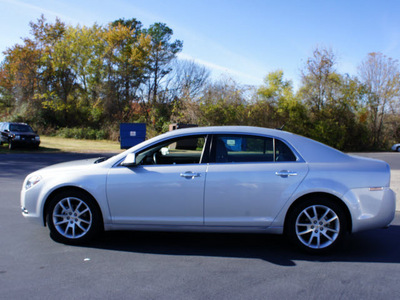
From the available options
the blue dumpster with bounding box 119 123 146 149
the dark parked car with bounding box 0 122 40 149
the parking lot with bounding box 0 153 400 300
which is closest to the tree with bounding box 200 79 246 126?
the blue dumpster with bounding box 119 123 146 149

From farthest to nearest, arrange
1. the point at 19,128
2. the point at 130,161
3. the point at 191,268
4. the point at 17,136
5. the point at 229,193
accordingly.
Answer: the point at 19,128, the point at 17,136, the point at 130,161, the point at 229,193, the point at 191,268

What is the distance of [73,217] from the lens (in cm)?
458

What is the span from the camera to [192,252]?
4.45m

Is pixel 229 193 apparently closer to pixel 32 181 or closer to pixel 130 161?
pixel 130 161

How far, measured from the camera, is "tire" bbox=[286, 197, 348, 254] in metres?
4.32

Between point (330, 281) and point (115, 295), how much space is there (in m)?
2.18

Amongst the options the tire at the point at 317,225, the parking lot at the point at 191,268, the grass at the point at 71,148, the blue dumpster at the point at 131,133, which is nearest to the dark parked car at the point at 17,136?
the grass at the point at 71,148

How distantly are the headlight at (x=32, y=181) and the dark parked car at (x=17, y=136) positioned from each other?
18942mm

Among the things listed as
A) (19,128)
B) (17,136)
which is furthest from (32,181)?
(19,128)

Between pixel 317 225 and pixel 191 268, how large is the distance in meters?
1.68

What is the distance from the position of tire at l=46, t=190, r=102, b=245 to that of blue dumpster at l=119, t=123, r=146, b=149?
1930 centimetres

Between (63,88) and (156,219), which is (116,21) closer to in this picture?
(63,88)

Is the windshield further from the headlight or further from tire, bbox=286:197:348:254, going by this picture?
tire, bbox=286:197:348:254

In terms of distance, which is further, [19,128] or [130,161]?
[19,128]
